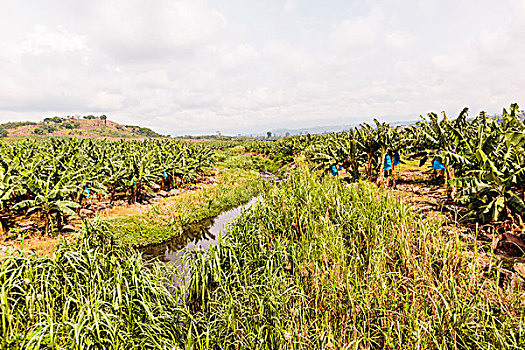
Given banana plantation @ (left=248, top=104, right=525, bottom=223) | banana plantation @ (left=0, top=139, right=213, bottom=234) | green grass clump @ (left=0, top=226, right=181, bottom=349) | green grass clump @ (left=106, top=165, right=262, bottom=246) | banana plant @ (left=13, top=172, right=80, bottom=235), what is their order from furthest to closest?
green grass clump @ (left=106, top=165, right=262, bottom=246) → banana plantation @ (left=0, top=139, right=213, bottom=234) → banana plant @ (left=13, top=172, right=80, bottom=235) → banana plantation @ (left=248, top=104, right=525, bottom=223) → green grass clump @ (left=0, top=226, right=181, bottom=349)

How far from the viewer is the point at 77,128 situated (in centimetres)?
10481

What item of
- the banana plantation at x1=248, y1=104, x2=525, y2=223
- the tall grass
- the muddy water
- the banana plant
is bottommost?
the muddy water

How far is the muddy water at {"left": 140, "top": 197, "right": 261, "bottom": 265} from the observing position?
815 cm

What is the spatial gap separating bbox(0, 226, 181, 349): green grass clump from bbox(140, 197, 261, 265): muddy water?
10.3 ft

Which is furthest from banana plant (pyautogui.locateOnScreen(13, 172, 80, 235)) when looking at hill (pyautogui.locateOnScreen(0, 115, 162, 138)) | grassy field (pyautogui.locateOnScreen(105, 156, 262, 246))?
hill (pyautogui.locateOnScreen(0, 115, 162, 138))

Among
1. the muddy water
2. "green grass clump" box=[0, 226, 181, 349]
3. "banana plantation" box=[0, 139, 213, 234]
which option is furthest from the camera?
the muddy water

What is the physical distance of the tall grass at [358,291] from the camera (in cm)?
292

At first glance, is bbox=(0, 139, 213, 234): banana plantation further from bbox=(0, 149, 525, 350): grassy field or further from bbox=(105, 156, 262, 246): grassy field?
bbox=(0, 149, 525, 350): grassy field

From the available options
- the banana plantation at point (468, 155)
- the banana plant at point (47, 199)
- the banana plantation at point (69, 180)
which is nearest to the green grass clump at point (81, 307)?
the banana plantation at point (69, 180)

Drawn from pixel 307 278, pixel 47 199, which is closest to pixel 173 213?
pixel 47 199

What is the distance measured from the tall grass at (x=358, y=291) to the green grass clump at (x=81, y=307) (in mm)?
554

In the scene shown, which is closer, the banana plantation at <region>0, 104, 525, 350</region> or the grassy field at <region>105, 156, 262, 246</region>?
the banana plantation at <region>0, 104, 525, 350</region>

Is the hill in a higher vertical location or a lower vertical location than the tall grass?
higher

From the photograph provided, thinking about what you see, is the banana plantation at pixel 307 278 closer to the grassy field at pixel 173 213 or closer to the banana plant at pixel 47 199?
the banana plant at pixel 47 199
